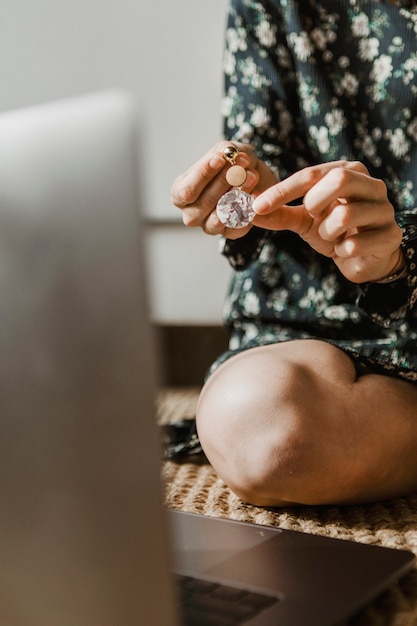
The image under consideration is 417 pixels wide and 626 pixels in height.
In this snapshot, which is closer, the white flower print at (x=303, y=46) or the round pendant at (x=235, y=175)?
the round pendant at (x=235, y=175)

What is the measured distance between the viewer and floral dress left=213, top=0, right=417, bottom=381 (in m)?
0.76

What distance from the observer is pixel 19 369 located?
29cm

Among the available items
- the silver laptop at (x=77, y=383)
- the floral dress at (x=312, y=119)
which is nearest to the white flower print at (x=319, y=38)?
the floral dress at (x=312, y=119)

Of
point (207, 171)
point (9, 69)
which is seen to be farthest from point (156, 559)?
point (9, 69)

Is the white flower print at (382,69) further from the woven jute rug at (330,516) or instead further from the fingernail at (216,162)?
the woven jute rug at (330,516)

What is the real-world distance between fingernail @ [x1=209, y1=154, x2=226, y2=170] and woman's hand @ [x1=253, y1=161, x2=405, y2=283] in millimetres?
49

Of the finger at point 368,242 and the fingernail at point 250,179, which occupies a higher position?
the fingernail at point 250,179

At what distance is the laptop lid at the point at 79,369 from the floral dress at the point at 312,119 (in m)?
0.46

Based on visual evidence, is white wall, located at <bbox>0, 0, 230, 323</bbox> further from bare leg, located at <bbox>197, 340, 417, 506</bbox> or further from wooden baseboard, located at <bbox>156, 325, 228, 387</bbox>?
bare leg, located at <bbox>197, 340, 417, 506</bbox>

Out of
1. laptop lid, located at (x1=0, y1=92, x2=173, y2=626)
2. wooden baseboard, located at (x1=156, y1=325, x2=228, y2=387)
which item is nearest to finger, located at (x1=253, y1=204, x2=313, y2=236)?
laptop lid, located at (x1=0, y1=92, x2=173, y2=626)

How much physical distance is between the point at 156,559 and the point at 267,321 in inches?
20.4

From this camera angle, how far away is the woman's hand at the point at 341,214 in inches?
20.9

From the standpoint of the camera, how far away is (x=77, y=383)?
0.28 meters

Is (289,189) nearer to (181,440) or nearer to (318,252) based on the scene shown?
(318,252)
